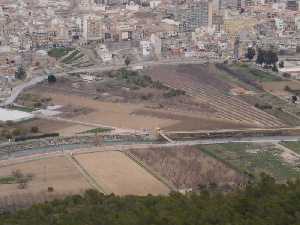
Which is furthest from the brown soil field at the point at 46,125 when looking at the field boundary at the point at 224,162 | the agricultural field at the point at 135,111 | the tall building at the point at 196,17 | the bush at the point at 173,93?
the tall building at the point at 196,17

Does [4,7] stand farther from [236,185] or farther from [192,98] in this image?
[236,185]

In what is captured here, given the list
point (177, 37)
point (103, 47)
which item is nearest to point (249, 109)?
point (103, 47)

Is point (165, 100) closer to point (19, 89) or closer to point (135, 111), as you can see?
point (135, 111)

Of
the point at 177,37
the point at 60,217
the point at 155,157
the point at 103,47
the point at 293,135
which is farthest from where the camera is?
the point at 177,37

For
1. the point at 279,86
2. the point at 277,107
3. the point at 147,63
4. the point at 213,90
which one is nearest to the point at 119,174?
the point at 277,107

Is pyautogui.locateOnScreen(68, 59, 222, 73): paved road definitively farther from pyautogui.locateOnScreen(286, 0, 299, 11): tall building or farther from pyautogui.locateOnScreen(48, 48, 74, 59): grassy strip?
pyautogui.locateOnScreen(286, 0, 299, 11): tall building

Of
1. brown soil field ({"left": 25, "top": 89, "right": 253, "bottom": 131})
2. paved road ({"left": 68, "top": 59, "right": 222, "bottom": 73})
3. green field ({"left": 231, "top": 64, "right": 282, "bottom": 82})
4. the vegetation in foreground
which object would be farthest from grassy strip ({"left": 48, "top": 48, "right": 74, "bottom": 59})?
the vegetation in foreground

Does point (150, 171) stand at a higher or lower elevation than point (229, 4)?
A: lower
